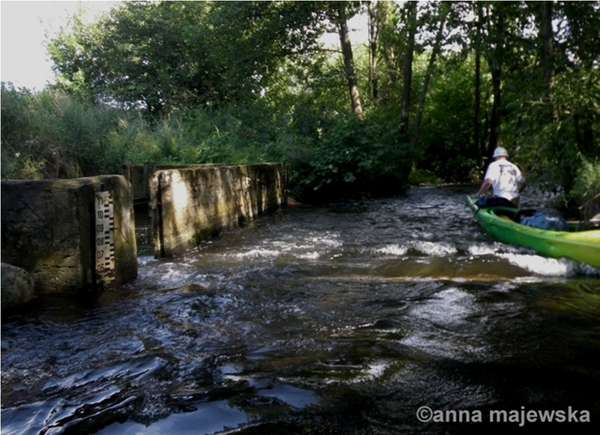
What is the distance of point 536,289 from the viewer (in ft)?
16.5

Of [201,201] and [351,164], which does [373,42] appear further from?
[201,201]

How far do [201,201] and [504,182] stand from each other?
5190 millimetres

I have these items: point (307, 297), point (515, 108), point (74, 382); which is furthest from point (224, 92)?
point (74, 382)

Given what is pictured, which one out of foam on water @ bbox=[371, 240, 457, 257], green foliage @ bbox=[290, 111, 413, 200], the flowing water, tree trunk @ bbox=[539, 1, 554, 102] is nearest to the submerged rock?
the flowing water

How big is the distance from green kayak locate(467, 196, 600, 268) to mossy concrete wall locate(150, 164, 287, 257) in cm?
470

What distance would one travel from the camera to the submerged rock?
461 centimetres

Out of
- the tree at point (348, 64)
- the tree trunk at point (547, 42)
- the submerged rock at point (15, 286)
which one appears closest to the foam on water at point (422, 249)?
the submerged rock at point (15, 286)

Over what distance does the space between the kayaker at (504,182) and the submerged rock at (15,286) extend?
23.3 feet

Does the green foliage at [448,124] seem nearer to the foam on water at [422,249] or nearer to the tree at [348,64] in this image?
the tree at [348,64]

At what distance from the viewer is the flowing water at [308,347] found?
2793mm

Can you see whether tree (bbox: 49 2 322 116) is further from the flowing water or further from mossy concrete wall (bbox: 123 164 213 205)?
the flowing water

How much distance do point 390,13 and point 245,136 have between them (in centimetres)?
924

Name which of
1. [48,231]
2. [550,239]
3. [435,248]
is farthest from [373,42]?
[48,231]

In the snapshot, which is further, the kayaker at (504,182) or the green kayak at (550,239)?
the kayaker at (504,182)
